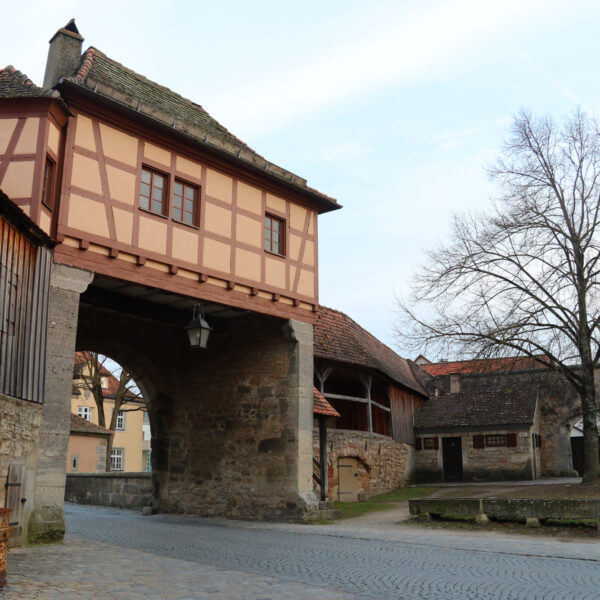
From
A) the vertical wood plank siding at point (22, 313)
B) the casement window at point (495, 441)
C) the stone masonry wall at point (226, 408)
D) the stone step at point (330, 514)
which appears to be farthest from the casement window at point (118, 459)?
the vertical wood plank siding at point (22, 313)

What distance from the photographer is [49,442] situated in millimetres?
9789

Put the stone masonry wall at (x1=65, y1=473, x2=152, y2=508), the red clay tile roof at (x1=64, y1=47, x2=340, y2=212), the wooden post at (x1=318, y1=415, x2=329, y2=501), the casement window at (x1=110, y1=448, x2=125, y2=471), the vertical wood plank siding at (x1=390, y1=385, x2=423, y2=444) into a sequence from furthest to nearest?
the casement window at (x1=110, y1=448, x2=125, y2=471), the vertical wood plank siding at (x1=390, y1=385, x2=423, y2=444), the stone masonry wall at (x1=65, y1=473, x2=152, y2=508), the wooden post at (x1=318, y1=415, x2=329, y2=501), the red clay tile roof at (x1=64, y1=47, x2=340, y2=212)

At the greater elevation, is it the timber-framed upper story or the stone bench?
→ the timber-framed upper story

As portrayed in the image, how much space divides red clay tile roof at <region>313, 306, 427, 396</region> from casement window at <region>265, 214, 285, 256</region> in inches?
196

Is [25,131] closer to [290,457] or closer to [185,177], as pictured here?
[185,177]

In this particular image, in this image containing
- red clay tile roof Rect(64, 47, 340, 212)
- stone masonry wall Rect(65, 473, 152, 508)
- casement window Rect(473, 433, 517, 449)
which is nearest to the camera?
red clay tile roof Rect(64, 47, 340, 212)

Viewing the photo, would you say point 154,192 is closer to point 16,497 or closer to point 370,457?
point 16,497

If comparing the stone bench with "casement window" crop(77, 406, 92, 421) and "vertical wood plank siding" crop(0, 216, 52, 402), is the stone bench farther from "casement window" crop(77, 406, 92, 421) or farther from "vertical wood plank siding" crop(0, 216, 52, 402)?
"casement window" crop(77, 406, 92, 421)

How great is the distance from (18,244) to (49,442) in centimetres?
283

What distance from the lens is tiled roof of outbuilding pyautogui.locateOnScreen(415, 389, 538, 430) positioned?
28.0 m

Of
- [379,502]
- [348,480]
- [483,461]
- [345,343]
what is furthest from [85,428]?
[483,461]

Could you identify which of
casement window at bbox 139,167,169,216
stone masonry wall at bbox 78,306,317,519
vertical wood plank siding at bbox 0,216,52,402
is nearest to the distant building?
stone masonry wall at bbox 78,306,317,519

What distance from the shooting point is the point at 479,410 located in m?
29.3

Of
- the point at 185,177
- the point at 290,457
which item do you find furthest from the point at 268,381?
the point at 185,177
